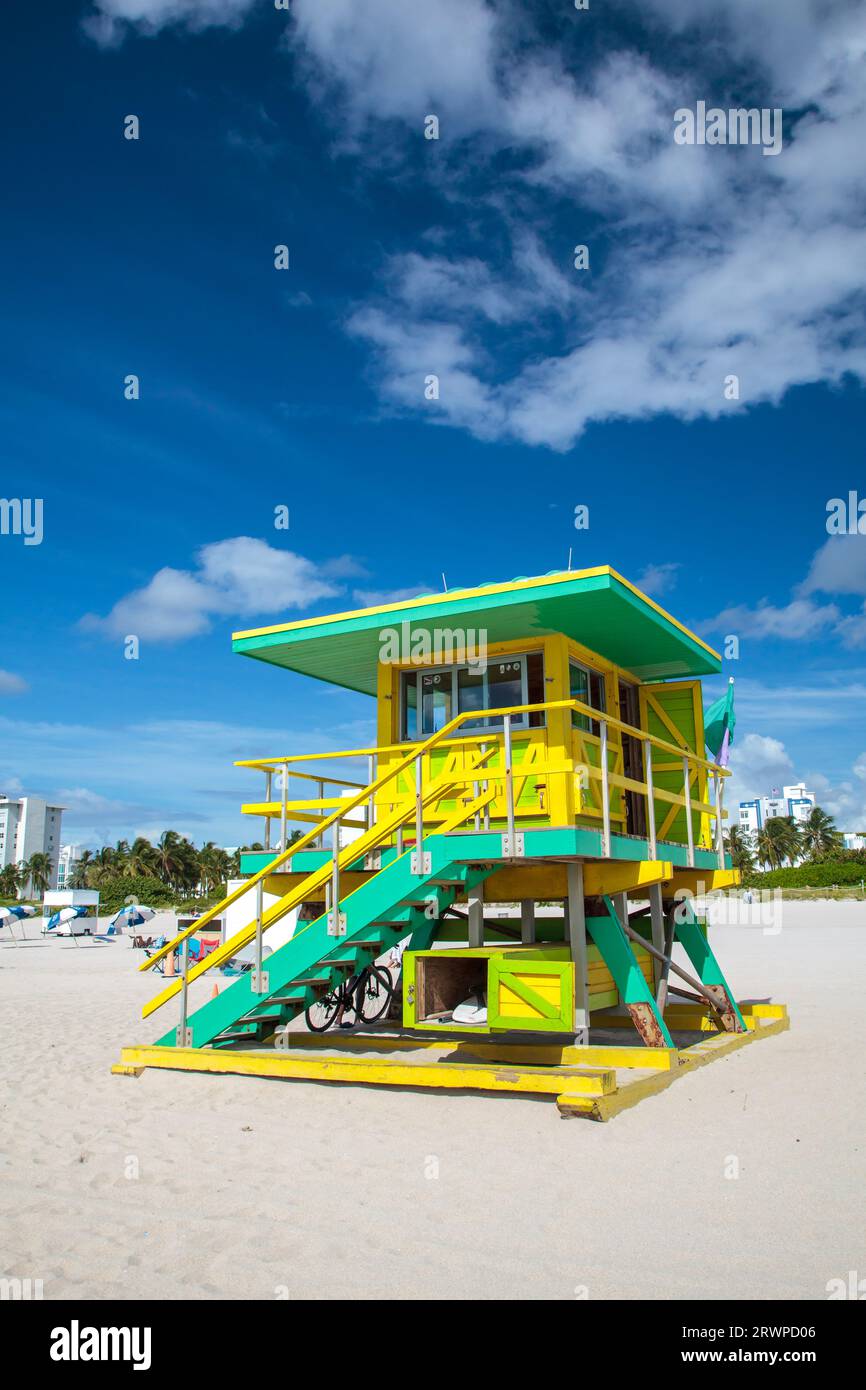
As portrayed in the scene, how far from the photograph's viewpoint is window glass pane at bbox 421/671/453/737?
12703 millimetres

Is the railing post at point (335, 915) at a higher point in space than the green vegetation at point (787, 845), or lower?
lower

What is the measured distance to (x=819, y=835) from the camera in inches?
4262

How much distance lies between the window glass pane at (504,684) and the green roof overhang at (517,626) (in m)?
0.34

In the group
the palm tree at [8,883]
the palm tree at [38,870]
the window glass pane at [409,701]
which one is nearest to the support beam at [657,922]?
the window glass pane at [409,701]

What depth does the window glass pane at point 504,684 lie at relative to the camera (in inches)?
485

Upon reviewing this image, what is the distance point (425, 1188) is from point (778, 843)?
106 m

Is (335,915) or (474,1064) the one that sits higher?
(335,915)

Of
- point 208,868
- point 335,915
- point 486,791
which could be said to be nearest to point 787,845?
point 208,868

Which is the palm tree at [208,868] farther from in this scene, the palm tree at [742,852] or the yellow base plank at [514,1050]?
the yellow base plank at [514,1050]

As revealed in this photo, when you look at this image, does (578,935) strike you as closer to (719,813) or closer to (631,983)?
(631,983)

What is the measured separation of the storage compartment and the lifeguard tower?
0.02 metres

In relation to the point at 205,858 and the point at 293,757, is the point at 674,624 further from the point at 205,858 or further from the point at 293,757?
the point at 205,858
